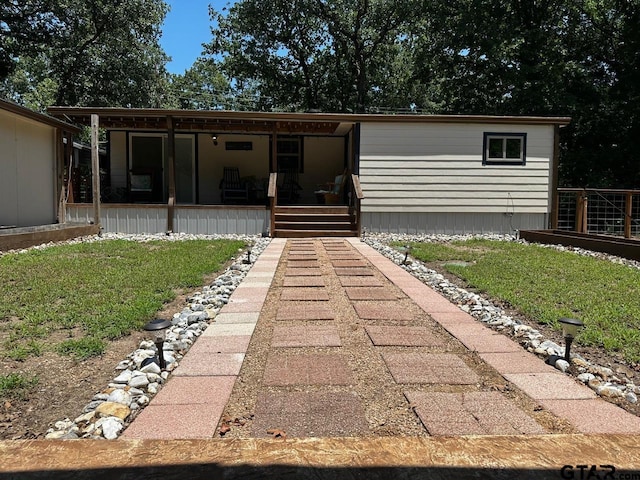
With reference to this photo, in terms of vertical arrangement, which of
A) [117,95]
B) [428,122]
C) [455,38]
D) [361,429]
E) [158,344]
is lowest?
[361,429]

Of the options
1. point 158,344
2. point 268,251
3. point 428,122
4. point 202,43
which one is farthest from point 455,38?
point 158,344

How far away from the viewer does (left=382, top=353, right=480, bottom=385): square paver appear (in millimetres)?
2494

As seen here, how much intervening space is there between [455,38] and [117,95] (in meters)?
13.6

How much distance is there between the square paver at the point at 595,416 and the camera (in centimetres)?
196

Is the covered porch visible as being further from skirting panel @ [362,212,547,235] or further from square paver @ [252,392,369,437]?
square paver @ [252,392,369,437]

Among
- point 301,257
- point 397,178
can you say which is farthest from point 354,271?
point 397,178

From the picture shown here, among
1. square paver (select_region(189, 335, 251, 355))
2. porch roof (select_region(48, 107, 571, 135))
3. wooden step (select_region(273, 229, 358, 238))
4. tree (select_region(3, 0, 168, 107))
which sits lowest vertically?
square paver (select_region(189, 335, 251, 355))

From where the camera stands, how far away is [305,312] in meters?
3.83

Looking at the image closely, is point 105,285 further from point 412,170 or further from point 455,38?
point 455,38

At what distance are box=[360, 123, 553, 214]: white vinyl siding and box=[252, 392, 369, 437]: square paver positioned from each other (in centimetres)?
823

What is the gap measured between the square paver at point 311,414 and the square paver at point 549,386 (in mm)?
911

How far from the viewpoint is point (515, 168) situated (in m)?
10.4

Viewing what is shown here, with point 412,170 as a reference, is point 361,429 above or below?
below

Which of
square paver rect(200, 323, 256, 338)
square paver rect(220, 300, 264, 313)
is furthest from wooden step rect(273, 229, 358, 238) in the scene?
square paver rect(200, 323, 256, 338)
